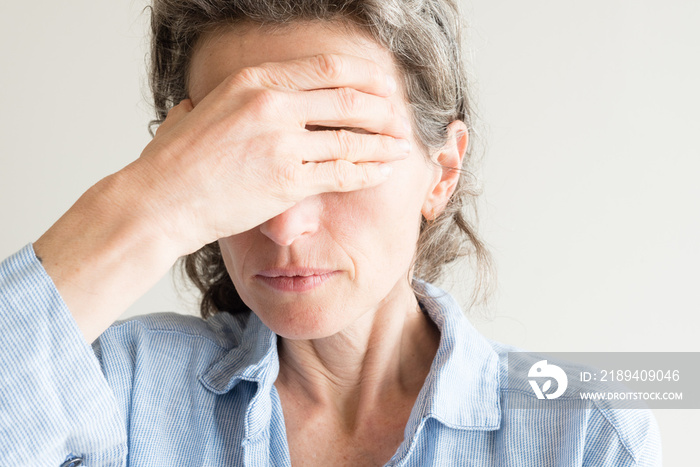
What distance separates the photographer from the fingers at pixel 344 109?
122cm

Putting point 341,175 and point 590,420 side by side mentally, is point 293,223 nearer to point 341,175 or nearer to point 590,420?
point 341,175

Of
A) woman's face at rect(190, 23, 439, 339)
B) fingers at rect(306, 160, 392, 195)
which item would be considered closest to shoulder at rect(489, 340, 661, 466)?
woman's face at rect(190, 23, 439, 339)

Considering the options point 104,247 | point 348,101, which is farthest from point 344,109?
point 104,247

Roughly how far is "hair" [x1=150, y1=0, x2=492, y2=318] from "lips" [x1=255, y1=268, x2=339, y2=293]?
0.33 meters

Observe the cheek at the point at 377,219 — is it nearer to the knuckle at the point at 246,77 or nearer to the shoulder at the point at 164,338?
the knuckle at the point at 246,77

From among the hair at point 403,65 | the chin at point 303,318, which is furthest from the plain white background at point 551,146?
the chin at point 303,318

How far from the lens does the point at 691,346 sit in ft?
7.80

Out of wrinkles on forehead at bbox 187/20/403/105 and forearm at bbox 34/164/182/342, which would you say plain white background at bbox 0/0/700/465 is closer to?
wrinkles on forehead at bbox 187/20/403/105

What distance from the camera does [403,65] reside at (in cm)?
146

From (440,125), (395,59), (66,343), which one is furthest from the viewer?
(440,125)

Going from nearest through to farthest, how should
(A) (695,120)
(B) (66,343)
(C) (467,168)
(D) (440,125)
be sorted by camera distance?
(B) (66,343) → (D) (440,125) → (C) (467,168) → (A) (695,120)

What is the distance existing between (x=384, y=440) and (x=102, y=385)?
23.7 inches

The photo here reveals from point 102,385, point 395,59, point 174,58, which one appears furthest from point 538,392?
point 174,58

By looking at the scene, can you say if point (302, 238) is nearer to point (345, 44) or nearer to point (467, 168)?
point (345, 44)
